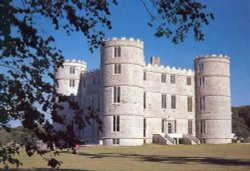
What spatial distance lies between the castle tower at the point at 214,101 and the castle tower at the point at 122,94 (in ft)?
40.4

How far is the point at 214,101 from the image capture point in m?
59.8

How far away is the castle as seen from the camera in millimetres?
51938

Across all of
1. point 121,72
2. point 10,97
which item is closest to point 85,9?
point 10,97

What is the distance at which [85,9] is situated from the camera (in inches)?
327

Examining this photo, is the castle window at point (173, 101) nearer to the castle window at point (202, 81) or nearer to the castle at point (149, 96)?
the castle at point (149, 96)

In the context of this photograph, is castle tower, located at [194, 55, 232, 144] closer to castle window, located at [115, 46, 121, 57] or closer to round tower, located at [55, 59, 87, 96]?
castle window, located at [115, 46, 121, 57]

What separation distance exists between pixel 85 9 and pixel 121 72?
144 ft

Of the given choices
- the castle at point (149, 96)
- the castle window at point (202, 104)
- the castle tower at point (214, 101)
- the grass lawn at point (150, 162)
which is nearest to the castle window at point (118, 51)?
the castle at point (149, 96)

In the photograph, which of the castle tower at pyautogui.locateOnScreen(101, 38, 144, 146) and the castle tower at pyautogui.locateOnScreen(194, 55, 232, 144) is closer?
the castle tower at pyautogui.locateOnScreen(101, 38, 144, 146)

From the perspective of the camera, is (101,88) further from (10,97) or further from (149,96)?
(10,97)

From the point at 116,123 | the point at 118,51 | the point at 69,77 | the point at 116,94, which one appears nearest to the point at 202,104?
the point at 116,94

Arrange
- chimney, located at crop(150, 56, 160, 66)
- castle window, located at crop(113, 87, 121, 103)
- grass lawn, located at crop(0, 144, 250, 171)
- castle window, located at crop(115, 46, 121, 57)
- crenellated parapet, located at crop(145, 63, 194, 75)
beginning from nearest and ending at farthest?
1. grass lawn, located at crop(0, 144, 250, 171)
2. castle window, located at crop(113, 87, 121, 103)
3. castle window, located at crop(115, 46, 121, 57)
4. crenellated parapet, located at crop(145, 63, 194, 75)
5. chimney, located at crop(150, 56, 160, 66)

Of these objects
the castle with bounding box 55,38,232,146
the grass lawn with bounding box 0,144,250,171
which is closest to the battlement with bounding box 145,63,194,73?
the castle with bounding box 55,38,232,146

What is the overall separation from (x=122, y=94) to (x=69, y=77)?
14.3 m
